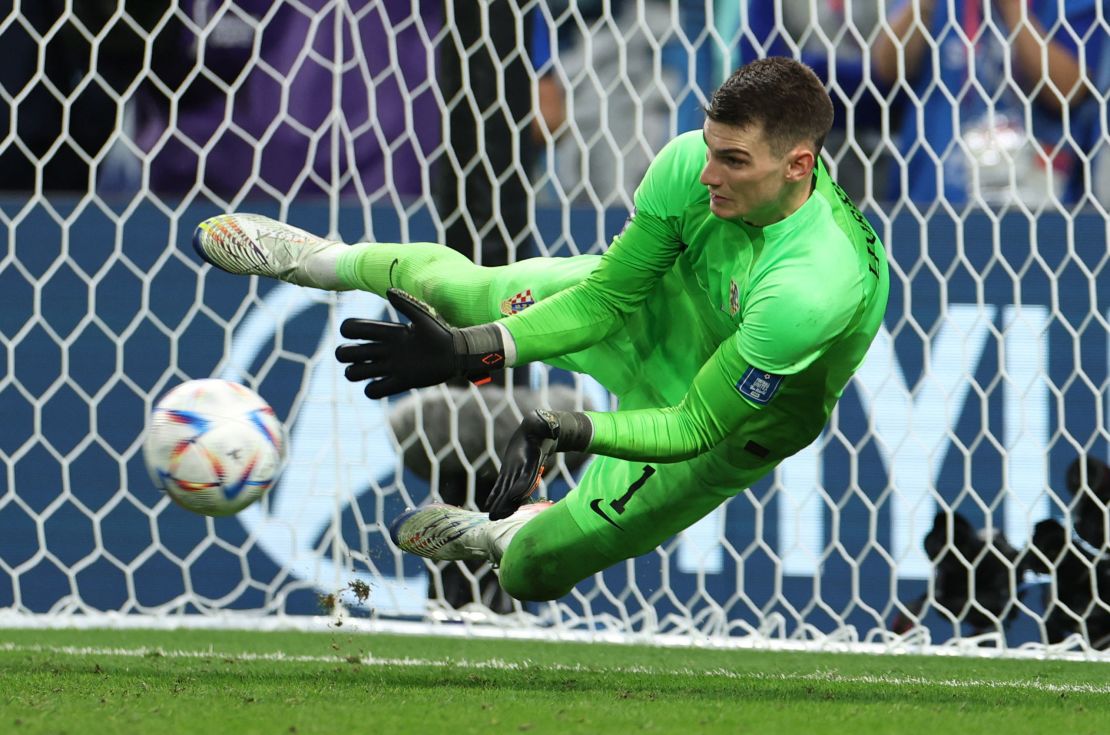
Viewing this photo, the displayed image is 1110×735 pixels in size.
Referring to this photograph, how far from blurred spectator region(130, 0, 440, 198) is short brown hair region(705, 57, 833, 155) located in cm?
283

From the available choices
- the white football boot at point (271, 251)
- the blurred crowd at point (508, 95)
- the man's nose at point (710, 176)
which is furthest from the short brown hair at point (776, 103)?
the blurred crowd at point (508, 95)

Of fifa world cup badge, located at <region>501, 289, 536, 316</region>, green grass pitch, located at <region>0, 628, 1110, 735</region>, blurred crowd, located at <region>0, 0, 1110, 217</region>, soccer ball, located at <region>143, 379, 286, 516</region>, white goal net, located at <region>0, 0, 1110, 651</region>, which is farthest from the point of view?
blurred crowd, located at <region>0, 0, 1110, 217</region>

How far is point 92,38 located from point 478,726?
3982 millimetres

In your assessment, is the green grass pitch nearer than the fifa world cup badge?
Yes

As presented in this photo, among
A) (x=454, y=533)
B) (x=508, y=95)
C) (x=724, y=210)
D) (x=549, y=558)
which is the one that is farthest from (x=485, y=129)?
(x=724, y=210)

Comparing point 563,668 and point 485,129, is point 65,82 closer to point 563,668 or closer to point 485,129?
point 485,129

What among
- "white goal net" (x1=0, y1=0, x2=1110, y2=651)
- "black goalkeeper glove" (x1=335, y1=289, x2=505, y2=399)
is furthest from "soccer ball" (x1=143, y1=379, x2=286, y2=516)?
"white goal net" (x1=0, y1=0, x2=1110, y2=651)

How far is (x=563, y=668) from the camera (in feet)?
15.2

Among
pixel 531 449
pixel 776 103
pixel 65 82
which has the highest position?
pixel 65 82

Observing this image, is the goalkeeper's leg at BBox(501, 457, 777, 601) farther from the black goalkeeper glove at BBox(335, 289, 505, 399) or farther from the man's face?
the man's face

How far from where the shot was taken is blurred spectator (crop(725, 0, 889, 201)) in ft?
20.4

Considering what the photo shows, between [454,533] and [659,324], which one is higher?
[659,324]

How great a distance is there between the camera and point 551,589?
416 cm

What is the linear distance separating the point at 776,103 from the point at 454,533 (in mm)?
1552
